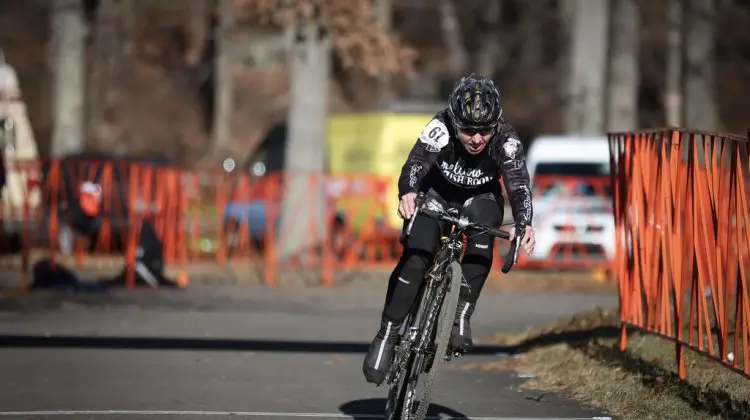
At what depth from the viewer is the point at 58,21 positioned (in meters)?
37.1

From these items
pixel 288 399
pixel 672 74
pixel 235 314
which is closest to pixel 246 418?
pixel 288 399

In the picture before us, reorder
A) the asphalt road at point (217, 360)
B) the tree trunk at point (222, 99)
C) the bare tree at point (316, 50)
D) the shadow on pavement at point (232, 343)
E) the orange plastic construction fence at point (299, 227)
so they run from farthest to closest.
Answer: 1. the tree trunk at point (222, 99)
2. the bare tree at point (316, 50)
3. the orange plastic construction fence at point (299, 227)
4. the shadow on pavement at point (232, 343)
5. the asphalt road at point (217, 360)

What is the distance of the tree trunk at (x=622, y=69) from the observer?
31906 mm

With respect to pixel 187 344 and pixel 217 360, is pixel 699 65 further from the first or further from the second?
pixel 217 360

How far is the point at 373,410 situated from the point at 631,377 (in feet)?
5.63

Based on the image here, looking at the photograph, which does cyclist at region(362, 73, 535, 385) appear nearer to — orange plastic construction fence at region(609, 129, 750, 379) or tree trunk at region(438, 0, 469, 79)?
orange plastic construction fence at region(609, 129, 750, 379)

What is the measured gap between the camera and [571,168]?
24.9 m

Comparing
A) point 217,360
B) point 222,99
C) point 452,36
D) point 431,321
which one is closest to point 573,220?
point 217,360

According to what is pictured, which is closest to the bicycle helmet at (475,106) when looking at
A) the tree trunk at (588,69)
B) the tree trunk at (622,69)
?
the tree trunk at (588,69)

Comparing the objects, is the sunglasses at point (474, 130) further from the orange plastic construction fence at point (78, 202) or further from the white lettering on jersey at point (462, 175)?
the orange plastic construction fence at point (78, 202)

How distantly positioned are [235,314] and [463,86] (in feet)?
27.9

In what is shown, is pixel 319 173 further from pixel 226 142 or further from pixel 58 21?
pixel 226 142

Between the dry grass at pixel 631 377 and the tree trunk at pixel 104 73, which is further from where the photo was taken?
the tree trunk at pixel 104 73

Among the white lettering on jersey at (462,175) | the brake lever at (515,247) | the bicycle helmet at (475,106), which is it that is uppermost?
the bicycle helmet at (475,106)
